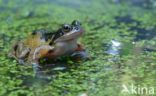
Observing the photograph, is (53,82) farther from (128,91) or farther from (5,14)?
(5,14)

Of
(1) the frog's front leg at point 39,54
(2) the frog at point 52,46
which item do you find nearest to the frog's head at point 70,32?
(2) the frog at point 52,46

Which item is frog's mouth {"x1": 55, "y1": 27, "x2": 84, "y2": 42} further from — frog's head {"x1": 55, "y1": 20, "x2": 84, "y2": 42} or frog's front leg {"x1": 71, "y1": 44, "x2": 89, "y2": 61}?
frog's front leg {"x1": 71, "y1": 44, "x2": 89, "y2": 61}

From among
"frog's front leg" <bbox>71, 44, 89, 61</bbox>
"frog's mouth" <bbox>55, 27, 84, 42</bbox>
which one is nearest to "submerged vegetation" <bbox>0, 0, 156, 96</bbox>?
"frog's front leg" <bbox>71, 44, 89, 61</bbox>

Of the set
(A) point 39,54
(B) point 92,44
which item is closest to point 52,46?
(A) point 39,54

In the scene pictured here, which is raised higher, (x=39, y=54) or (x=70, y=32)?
(x=70, y=32)

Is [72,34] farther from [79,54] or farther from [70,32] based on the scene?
[79,54]

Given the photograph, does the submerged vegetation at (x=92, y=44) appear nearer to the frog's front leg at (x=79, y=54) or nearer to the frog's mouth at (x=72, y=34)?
the frog's front leg at (x=79, y=54)
